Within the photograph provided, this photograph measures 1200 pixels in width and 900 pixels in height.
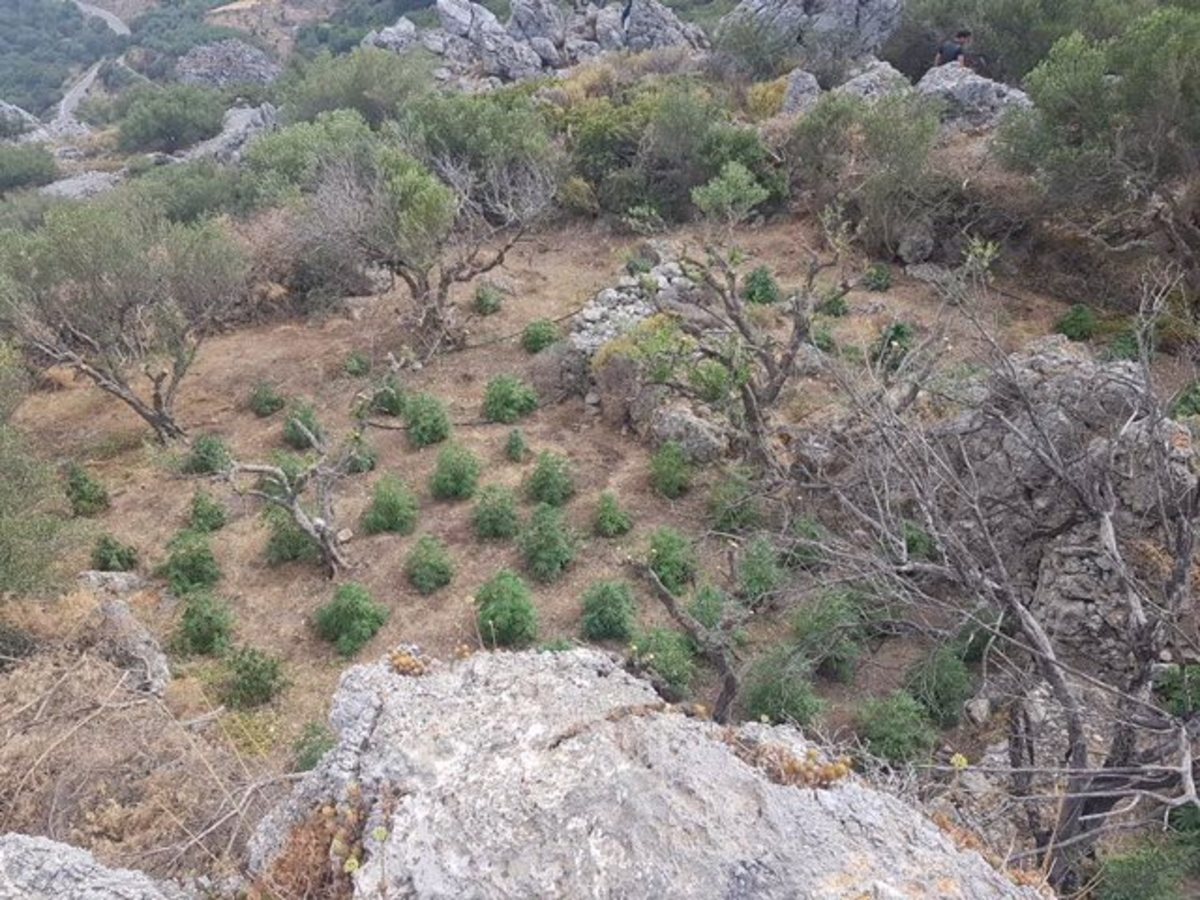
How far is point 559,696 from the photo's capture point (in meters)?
5.11

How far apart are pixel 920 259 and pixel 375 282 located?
13.4 metres

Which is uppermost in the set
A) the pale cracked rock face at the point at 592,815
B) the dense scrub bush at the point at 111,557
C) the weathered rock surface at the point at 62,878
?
the pale cracked rock face at the point at 592,815

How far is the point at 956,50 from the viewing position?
90.3 ft

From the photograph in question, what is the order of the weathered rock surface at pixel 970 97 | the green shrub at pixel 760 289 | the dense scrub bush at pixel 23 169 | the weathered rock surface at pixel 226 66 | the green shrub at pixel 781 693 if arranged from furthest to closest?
the weathered rock surface at pixel 226 66
the dense scrub bush at pixel 23 169
the weathered rock surface at pixel 970 97
the green shrub at pixel 760 289
the green shrub at pixel 781 693

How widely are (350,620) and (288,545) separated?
91.0 inches

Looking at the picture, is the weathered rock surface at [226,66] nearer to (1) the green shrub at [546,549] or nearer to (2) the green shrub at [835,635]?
(1) the green shrub at [546,549]

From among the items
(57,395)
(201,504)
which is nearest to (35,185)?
(57,395)

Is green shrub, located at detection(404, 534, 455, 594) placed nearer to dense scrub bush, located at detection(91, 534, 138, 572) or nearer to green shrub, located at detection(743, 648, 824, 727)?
dense scrub bush, located at detection(91, 534, 138, 572)

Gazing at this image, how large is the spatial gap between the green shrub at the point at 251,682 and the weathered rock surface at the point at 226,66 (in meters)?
76.5

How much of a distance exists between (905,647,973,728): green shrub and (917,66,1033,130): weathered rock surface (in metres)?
17.7

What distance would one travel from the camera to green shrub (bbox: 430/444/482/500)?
14188 millimetres

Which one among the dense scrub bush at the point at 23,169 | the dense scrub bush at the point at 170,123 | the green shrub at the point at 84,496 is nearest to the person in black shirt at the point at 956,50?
the green shrub at the point at 84,496

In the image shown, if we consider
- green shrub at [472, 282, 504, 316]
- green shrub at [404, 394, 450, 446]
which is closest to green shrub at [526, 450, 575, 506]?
green shrub at [404, 394, 450, 446]

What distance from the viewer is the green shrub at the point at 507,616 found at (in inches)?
436
